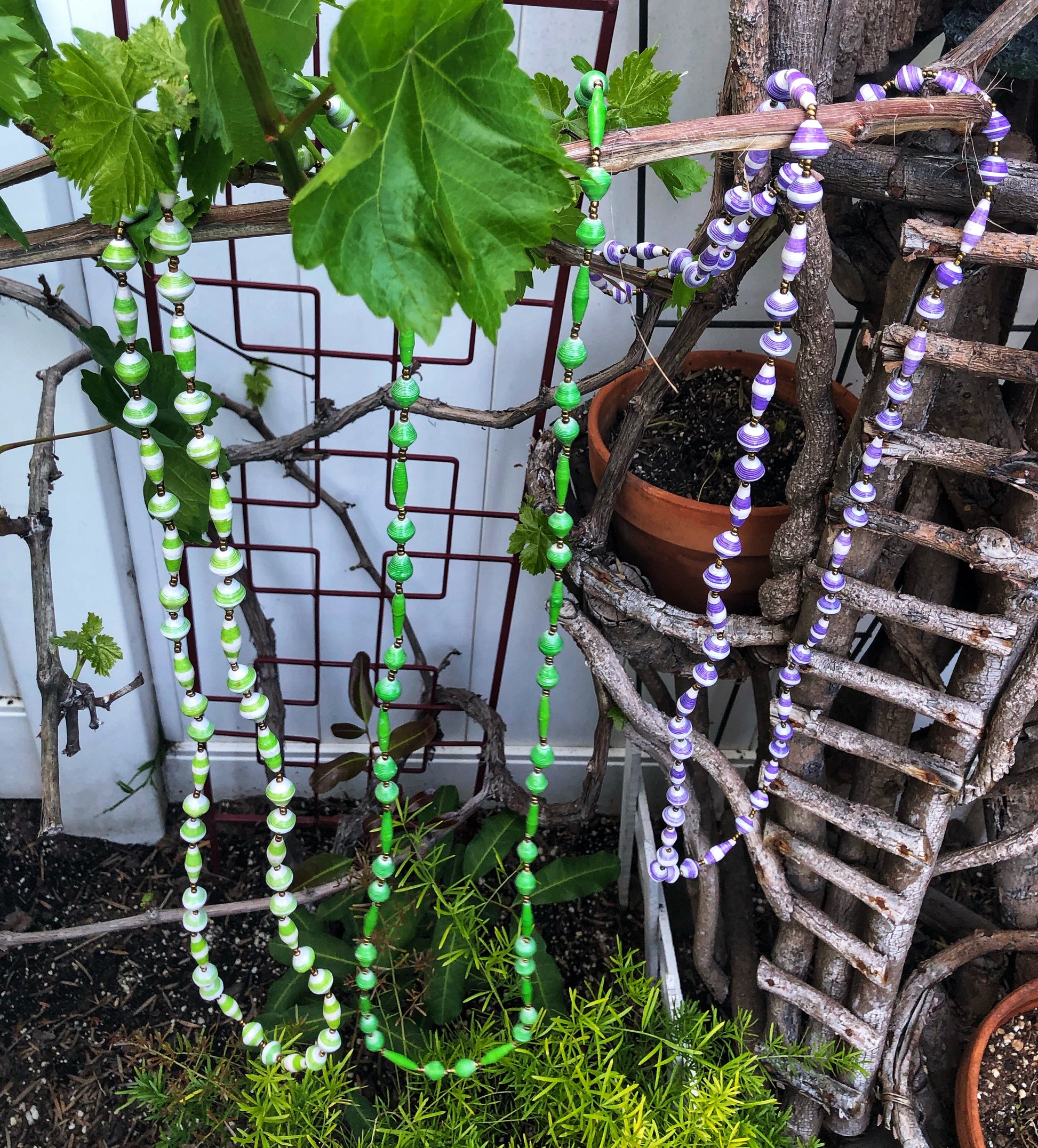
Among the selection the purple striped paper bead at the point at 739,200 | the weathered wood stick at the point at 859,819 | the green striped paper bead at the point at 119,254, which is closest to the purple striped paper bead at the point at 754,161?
the purple striped paper bead at the point at 739,200

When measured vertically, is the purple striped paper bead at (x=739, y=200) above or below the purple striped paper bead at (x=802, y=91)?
below

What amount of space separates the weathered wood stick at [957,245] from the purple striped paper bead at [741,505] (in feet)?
0.78

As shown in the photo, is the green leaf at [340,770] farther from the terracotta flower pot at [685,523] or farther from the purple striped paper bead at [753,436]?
the purple striped paper bead at [753,436]

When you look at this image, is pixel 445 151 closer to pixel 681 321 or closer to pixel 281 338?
pixel 681 321

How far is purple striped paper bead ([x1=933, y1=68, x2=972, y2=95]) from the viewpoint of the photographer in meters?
0.70

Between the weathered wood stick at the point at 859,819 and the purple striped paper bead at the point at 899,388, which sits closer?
the purple striped paper bead at the point at 899,388

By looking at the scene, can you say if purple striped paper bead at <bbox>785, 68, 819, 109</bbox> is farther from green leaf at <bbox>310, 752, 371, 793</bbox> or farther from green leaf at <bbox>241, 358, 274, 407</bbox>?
green leaf at <bbox>310, 752, 371, 793</bbox>

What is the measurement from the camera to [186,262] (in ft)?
3.93

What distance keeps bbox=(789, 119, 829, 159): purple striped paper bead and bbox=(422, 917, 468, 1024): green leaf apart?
972 mm

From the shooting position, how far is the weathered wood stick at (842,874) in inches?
42.0

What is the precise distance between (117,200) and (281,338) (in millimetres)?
662

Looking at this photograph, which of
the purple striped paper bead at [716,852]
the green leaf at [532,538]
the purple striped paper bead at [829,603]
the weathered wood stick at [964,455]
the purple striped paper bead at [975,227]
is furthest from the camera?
the purple striped paper bead at [716,852]

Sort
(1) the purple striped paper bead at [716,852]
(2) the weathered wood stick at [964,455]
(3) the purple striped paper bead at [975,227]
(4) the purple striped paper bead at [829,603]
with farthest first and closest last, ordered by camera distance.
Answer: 1. (1) the purple striped paper bead at [716,852]
2. (4) the purple striped paper bead at [829,603]
3. (2) the weathered wood stick at [964,455]
4. (3) the purple striped paper bead at [975,227]

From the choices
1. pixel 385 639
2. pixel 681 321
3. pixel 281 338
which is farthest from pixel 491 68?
pixel 385 639
